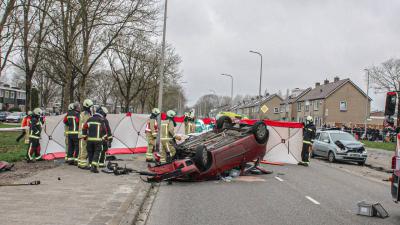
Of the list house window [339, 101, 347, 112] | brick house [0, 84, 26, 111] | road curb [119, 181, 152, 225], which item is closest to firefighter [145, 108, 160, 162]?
road curb [119, 181, 152, 225]

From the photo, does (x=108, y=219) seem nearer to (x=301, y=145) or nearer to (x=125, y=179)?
(x=125, y=179)

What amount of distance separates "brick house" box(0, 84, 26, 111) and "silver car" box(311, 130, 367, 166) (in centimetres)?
8077

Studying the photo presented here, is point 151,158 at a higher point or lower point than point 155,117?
lower

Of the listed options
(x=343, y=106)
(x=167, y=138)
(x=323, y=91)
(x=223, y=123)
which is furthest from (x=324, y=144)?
(x=323, y=91)

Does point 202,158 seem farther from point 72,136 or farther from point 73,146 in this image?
point 73,146

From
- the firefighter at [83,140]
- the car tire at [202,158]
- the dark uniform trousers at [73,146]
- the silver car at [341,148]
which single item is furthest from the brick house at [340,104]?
the car tire at [202,158]

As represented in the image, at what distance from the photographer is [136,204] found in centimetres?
835

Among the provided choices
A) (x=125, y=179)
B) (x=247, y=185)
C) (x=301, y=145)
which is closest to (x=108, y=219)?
(x=125, y=179)

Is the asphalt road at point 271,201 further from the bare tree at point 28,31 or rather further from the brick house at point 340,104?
the brick house at point 340,104

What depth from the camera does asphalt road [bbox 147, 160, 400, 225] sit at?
298 inches

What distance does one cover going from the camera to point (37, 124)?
45.8ft

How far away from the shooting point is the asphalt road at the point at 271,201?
7.58 metres

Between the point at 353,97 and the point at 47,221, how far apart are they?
67.8m

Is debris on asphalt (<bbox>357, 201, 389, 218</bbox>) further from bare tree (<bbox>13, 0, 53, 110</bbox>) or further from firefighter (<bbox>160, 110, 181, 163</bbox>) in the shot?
bare tree (<bbox>13, 0, 53, 110</bbox>)
